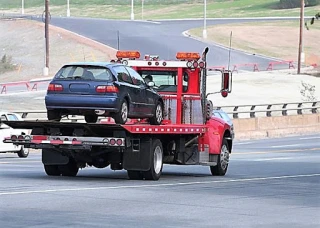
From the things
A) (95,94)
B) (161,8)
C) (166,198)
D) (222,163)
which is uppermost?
(95,94)

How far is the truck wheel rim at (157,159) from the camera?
823 inches

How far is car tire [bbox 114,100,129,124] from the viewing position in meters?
20.1

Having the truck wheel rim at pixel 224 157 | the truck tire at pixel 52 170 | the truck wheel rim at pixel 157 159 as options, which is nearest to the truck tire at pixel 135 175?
the truck wheel rim at pixel 157 159

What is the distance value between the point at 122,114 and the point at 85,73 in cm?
114

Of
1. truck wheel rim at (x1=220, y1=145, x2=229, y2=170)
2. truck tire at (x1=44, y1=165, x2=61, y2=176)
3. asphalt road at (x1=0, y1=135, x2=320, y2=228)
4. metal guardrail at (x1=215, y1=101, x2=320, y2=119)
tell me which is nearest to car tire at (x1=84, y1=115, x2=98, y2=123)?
asphalt road at (x1=0, y1=135, x2=320, y2=228)

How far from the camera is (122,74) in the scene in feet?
68.1

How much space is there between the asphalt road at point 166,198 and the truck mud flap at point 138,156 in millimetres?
350

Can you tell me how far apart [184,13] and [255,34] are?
3264 centimetres

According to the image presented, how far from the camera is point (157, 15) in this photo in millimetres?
128875

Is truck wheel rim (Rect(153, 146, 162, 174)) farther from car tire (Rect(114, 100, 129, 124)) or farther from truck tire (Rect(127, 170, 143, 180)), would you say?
car tire (Rect(114, 100, 129, 124))

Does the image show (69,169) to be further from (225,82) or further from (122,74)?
(225,82)

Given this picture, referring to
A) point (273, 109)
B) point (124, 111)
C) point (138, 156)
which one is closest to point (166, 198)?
point (138, 156)

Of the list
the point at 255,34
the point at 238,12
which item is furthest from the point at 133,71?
the point at 238,12

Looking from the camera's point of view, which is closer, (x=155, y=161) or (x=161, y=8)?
(x=155, y=161)
